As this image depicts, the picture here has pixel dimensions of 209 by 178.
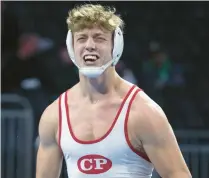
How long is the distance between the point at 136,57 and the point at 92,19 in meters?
5.62

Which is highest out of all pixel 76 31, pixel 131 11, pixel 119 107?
pixel 131 11

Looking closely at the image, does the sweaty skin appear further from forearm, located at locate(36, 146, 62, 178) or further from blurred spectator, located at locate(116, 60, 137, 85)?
blurred spectator, located at locate(116, 60, 137, 85)

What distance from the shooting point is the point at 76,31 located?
3814 mm

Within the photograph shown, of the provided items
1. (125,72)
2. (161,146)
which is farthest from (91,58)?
(125,72)

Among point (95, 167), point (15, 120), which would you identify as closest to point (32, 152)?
point (15, 120)

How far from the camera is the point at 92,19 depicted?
3.77m

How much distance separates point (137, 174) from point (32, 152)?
3.65m

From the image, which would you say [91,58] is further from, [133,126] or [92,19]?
[133,126]

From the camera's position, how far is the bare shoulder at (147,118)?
146 inches

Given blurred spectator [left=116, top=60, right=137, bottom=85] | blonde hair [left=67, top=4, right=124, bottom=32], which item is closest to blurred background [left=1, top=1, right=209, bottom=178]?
blurred spectator [left=116, top=60, right=137, bottom=85]

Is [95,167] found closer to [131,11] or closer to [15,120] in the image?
[15,120]

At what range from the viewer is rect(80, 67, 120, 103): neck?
3.83m

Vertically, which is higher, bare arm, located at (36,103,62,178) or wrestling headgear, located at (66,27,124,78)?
wrestling headgear, located at (66,27,124,78)

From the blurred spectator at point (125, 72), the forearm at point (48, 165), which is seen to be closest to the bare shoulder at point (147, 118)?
the forearm at point (48, 165)
